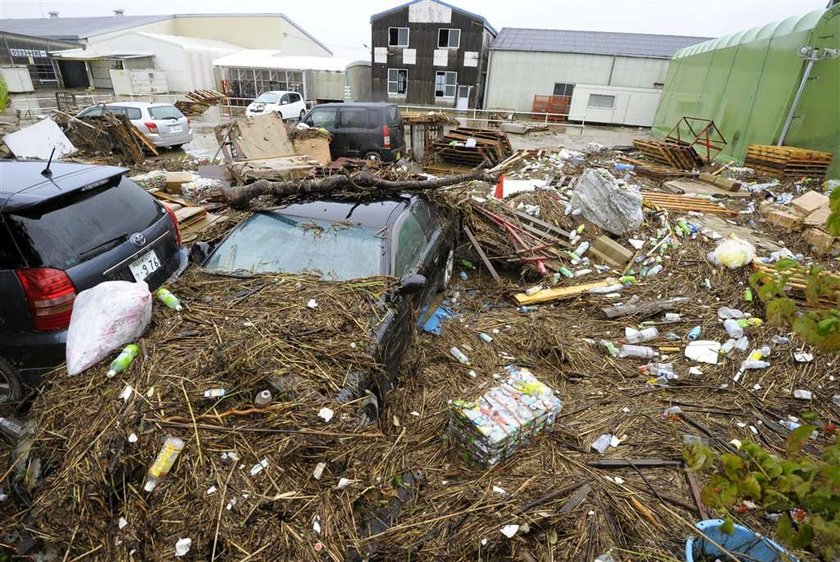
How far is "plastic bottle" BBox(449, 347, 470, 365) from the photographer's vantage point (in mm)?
4145

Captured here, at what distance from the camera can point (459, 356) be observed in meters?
4.18

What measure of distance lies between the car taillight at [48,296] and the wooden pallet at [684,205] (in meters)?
8.24

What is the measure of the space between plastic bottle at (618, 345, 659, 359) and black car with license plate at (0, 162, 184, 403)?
15.4 feet

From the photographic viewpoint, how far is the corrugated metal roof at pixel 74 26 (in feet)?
112

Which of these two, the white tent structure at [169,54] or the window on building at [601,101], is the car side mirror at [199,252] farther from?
the white tent structure at [169,54]

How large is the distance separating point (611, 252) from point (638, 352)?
2.16 meters

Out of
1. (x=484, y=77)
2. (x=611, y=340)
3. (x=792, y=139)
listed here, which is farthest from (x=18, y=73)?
(x=792, y=139)

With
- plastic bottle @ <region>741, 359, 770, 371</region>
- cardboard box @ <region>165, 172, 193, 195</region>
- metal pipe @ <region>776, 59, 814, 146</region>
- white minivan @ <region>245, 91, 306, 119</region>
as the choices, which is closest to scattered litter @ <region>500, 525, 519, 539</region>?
plastic bottle @ <region>741, 359, 770, 371</region>

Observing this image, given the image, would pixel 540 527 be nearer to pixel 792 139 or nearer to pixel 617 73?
pixel 792 139

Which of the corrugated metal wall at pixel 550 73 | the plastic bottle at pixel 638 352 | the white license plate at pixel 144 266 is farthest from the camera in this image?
the corrugated metal wall at pixel 550 73

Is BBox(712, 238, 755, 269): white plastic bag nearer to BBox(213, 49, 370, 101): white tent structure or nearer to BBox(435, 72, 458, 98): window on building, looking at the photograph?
BBox(435, 72, 458, 98): window on building

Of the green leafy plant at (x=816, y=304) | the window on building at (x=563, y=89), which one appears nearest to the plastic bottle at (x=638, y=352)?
→ the green leafy plant at (x=816, y=304)

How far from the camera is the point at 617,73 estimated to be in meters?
26.2

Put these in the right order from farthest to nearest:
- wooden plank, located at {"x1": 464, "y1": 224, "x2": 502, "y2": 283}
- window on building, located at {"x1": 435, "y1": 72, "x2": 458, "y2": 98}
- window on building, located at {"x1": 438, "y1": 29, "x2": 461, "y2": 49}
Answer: window on building, located at {"x1": 435, "y1": 72, "x2": 458, "y2": 98} < window on building, located at {"x1": 438, "y1": 29, "x2": 461, "y2": 49} < wooden plank, located at {"x1": 464, "y1": 224, "x2": 502, "y2": 283}
